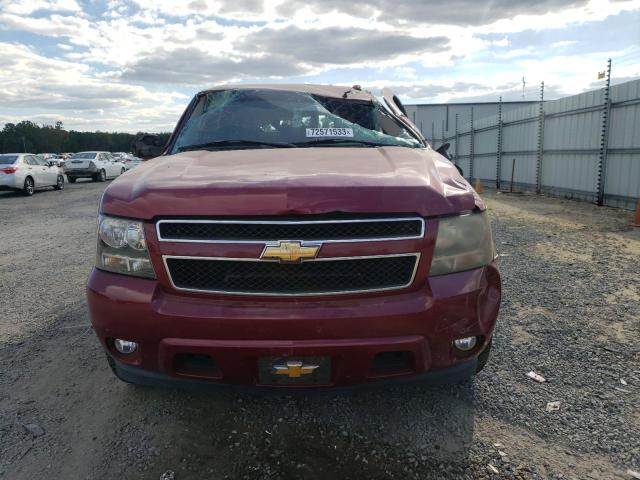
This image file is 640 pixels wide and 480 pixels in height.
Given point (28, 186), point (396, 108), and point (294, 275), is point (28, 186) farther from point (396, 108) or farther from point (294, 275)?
point (294, 275)

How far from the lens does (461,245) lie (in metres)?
2.06

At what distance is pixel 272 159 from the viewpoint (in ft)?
8.16

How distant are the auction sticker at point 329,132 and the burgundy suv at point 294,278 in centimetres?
94

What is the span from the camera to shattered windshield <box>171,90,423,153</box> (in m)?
3.04

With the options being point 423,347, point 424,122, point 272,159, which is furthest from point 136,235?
point 424,122

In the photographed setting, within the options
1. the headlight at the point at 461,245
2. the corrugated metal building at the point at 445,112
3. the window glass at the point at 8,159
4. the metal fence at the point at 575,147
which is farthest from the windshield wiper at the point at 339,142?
the corrugated metal building at the point at 445,112

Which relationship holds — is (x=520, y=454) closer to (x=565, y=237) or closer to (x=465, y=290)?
(x=465, y=290)

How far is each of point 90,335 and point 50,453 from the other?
1.47 meters

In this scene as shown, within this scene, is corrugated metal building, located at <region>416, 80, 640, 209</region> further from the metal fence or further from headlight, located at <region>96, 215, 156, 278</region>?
headlight, located at <region>96, 215, 156, 278</region>

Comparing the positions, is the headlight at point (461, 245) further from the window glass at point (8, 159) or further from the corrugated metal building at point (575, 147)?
the window glass at point (8, 159)

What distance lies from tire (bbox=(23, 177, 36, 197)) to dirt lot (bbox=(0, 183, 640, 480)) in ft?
52.4

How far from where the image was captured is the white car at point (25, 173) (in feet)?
55.0

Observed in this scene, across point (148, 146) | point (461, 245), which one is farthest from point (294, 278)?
point (148, 146)

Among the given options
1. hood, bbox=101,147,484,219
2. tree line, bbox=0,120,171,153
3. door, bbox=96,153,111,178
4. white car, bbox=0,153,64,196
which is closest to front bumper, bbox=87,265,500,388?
hood, bbox=101,147,484,219
